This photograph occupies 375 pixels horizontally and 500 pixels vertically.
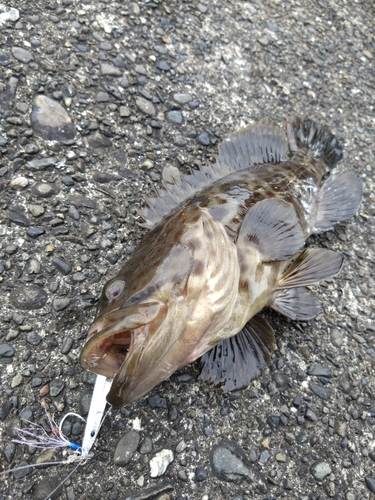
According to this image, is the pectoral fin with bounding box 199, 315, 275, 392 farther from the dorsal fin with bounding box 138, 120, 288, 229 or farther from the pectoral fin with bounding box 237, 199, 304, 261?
the dorsal fin with bounding box 138, 120, 288, 229

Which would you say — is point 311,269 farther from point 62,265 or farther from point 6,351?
point 6,351

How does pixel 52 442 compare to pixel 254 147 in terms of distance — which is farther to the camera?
pixel 254 147

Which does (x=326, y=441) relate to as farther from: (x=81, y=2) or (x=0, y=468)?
(x=81, y=2)

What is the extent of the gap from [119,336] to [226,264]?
79 centimetres

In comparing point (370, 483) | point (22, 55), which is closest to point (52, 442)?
point (370, 483)

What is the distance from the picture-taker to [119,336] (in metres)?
1.92

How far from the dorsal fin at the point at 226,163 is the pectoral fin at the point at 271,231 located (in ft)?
1.60

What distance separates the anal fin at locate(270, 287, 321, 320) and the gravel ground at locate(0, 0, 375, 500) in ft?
0.45

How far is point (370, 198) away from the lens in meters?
4.05

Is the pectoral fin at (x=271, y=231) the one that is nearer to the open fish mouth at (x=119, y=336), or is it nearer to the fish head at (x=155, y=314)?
the fish head at (x=155, y=314)

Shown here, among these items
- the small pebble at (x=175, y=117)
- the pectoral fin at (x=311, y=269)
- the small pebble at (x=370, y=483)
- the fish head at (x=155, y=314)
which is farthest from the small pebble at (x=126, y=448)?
the small pebble at (x=175, y=117)

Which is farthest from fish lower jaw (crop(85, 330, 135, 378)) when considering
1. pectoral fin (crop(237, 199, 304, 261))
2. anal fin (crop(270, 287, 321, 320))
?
anal fin (crop(270, 287, 321, 320))

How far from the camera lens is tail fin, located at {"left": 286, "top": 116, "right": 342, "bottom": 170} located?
12.9ft

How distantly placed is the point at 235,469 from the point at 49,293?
158 cm
